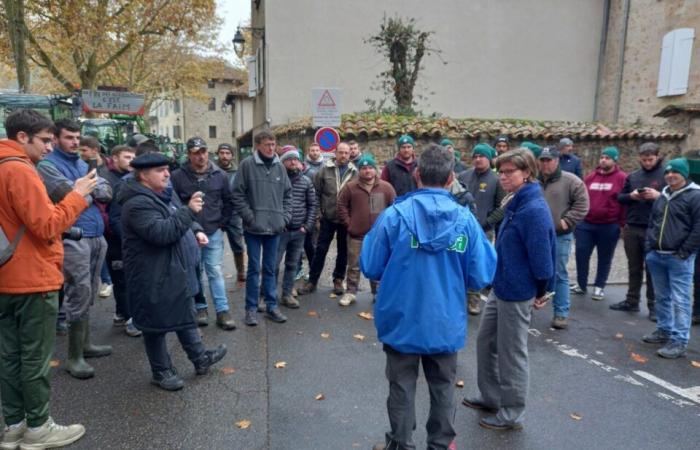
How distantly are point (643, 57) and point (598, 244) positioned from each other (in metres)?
13.8

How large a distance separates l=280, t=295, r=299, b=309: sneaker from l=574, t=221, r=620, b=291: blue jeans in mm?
3947

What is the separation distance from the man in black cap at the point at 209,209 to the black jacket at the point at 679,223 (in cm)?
453

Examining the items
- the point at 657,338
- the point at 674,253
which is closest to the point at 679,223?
the point at 674,253

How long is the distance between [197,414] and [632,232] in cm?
551

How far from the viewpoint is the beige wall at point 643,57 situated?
15695mm

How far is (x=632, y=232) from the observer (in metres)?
6.24

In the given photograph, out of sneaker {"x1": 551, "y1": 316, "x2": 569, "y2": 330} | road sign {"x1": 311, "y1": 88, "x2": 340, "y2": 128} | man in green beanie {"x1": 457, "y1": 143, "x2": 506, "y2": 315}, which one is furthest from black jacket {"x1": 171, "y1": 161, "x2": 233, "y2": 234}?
sneaker {"x1": 551, "y1": 316, "x2": 569, "y2": 330}

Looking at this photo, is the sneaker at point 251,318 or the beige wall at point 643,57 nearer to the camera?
the sneaker at point 251,318

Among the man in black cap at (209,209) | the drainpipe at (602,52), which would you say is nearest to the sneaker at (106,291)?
the man in black cap at (209,209)

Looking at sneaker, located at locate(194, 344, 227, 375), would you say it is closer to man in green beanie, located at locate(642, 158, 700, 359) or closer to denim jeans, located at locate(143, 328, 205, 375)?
denim jeans, located at locate(143, 328, 205, 375)

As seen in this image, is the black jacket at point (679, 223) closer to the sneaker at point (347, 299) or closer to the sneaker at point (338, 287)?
the sneaker at point (347, 299)

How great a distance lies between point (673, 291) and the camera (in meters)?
5.00

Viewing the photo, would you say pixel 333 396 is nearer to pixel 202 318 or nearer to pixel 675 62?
pixel 202 318

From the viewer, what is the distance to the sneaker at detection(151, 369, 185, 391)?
3.87 metres
